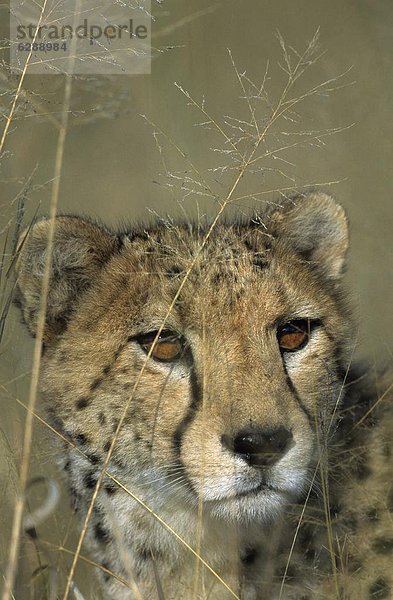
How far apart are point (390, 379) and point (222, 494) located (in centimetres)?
90

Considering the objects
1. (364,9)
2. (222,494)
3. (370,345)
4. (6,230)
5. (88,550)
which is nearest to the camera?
(222,494)

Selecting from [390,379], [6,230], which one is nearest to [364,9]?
[390,379]

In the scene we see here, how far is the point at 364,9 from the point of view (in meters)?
5.59

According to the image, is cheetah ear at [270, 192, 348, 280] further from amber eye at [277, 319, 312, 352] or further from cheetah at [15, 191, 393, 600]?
amber eye at [277, 319, 312, 352]

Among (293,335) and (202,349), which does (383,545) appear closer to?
(293,335)

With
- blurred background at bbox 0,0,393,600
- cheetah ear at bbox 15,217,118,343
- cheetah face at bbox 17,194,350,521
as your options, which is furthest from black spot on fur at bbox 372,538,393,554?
blurred background at bbox 0,0,393,600

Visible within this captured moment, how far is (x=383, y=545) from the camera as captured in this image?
9.23ft

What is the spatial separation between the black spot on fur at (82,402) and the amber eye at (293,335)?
55cm

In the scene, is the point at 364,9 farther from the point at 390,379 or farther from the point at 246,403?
the point at 246,403

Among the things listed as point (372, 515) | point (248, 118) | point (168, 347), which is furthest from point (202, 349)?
point (248, 118)

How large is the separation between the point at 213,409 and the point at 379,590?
69cm

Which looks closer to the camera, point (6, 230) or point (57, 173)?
point (57, 173)

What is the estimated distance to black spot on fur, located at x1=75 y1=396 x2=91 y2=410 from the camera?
2877 millimetres

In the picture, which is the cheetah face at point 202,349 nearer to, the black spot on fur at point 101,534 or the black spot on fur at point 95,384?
the black spot on fur at point 95,384
